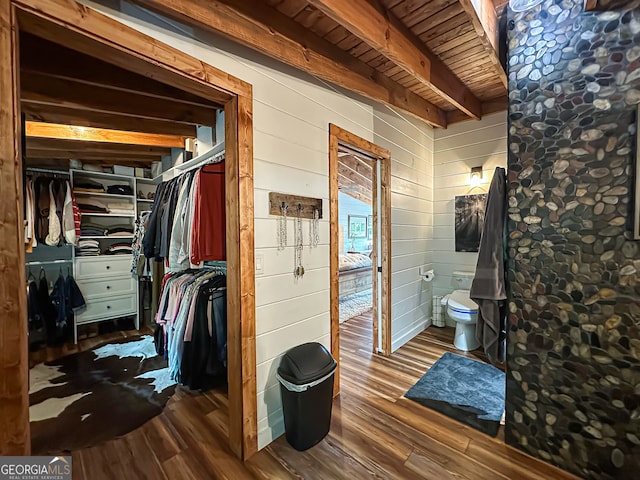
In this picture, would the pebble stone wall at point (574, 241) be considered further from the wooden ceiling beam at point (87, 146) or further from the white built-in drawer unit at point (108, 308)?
the white built-in drawer unit at point (108, 308)

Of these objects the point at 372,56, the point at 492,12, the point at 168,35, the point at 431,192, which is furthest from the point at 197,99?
the point at 431,192

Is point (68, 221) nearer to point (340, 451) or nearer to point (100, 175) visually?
point (100, 175)

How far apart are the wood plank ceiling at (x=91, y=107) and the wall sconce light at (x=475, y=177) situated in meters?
3.20

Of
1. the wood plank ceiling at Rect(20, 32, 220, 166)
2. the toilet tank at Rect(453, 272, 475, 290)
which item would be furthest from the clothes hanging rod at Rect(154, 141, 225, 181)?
the toilet tank at Rect(453, 272, 475, 290)

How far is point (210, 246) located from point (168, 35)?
126 centimetres

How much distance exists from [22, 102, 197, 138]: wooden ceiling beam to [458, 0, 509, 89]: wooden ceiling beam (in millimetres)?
2624

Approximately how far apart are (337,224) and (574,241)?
1.53 meters

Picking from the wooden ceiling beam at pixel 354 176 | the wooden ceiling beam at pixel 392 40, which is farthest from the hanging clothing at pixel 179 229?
the wooden ceiling beam at pixel 354 176

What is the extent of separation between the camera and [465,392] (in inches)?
91.4

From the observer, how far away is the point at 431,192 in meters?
3.92

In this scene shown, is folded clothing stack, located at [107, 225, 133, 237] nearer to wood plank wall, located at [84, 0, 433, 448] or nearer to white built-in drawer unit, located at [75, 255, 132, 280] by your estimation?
white built-in drawer unit, located at [75, 255, 132, 280]

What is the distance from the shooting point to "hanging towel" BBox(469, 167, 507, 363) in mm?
1899

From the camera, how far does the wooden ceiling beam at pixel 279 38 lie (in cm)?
129

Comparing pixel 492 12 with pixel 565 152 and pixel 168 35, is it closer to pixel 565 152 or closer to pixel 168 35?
pixel 565 152
